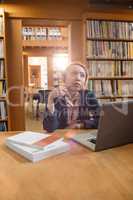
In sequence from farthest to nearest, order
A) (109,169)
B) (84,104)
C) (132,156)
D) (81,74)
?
(81,74)
(84,104)
(132,156)
(109,169)

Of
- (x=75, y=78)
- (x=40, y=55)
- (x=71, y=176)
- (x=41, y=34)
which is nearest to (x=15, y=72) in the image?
(x=75, y=78)

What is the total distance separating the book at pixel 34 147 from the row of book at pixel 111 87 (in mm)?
2309

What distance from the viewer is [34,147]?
1.15 meters

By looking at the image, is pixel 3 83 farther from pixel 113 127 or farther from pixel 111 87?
pixel 113 127

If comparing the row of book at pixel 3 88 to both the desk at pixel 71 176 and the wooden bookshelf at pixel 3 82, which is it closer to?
the wooden bookshelf at pixel 3 82

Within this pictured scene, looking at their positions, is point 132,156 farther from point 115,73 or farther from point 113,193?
point 115,73

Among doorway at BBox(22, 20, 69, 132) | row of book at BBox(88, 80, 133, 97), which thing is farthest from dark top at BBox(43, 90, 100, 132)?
doorway at BBox(22, 20, 69, 132)

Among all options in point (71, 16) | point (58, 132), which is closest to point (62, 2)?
point (71, 16)

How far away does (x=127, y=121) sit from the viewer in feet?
4.00

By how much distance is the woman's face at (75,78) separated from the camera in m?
2.51

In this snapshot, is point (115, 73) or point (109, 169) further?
point (115, 73)

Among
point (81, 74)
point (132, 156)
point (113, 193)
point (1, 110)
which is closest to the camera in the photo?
point (113, 193)

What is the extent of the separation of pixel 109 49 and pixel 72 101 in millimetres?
1434

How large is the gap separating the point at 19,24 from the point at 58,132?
2.35 metres
